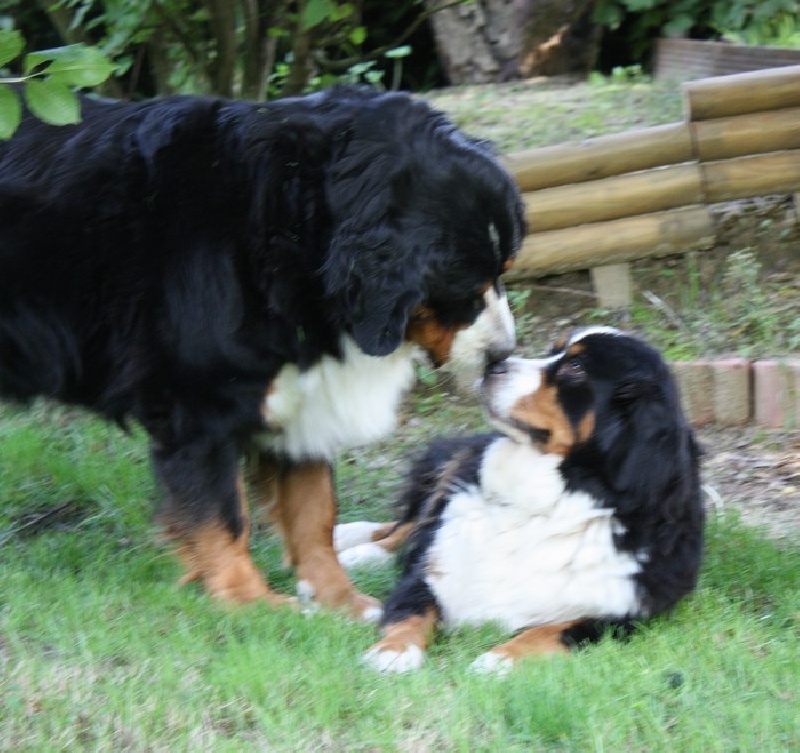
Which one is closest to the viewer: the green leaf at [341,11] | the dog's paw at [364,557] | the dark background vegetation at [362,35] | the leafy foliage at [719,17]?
the dog's paw at [364,557]

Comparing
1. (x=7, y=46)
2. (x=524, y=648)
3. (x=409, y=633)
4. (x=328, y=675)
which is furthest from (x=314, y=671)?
(x=7, y=46)

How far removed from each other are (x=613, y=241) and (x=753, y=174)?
0.84m

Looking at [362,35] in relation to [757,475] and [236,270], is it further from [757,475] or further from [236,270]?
[757,475]

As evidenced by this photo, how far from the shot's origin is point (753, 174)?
5.85 m

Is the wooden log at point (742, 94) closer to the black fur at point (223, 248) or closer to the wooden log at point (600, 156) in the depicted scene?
the wooden log at point (600, 156)

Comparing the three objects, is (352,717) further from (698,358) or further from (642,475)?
(698,358)

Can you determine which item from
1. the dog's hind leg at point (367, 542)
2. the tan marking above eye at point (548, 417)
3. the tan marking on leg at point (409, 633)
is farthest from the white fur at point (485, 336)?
the dog's hind leg at point (367, 542)

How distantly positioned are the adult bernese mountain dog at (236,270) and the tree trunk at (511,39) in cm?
497

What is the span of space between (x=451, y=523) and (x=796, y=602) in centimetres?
115

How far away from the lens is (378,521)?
4754 mm

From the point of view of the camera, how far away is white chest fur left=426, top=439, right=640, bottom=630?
341cm

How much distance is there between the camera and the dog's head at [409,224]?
3.14 metres

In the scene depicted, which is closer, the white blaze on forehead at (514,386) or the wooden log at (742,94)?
the white blaze on forehead at (514,386)

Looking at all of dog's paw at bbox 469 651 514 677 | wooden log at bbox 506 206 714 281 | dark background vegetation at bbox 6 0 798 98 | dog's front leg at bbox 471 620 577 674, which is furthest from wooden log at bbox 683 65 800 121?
dog's paw at bbox 469 651 514 677
